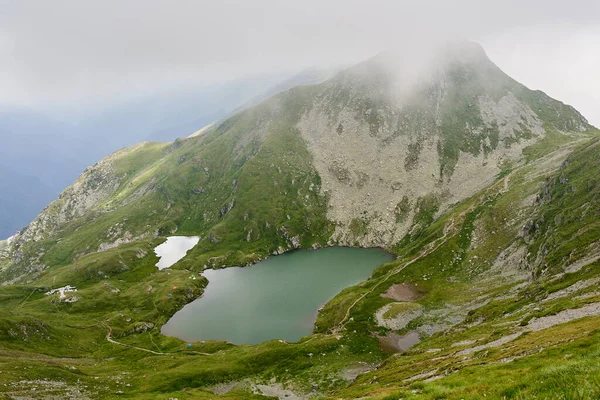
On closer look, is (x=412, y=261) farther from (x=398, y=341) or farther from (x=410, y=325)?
(x=398, y=341)

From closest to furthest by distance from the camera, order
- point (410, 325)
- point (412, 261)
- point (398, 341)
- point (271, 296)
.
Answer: point (398, 341) < point (410, 325) < point (412, 261) < point (271, 296)


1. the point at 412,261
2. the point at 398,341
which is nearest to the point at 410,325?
the point at 398,341

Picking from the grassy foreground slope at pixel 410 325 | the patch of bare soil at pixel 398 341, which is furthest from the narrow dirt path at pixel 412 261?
the patch of bare soil at pixel 398 341

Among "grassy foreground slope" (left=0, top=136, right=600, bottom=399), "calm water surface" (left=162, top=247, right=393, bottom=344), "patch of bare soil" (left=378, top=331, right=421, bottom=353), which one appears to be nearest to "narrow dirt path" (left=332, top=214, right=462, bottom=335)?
"grassy foreground slope" (left=0, top=136, right=600, bottom=399)

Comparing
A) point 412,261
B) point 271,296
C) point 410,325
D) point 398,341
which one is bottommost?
point 398,341

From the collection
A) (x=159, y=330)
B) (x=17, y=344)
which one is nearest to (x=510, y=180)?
(x=159, y=330)

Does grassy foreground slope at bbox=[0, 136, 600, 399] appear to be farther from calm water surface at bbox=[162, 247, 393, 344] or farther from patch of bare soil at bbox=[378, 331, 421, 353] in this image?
calm water surface at bbox=[162, 247, 393, 344]

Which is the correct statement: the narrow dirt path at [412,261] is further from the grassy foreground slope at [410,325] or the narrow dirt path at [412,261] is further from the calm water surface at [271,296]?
the calm water surface at [271,296]

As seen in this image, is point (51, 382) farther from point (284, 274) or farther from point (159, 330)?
point (284, 274)

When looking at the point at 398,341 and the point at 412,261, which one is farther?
the point at 412,261
